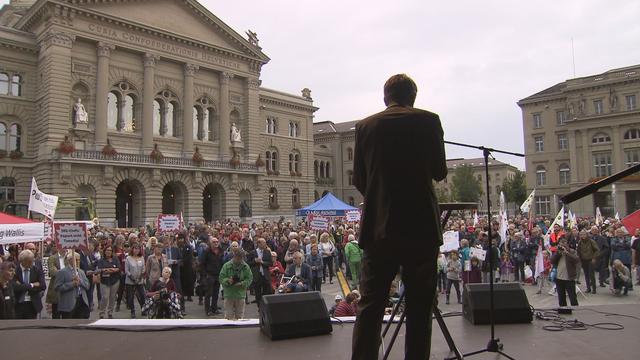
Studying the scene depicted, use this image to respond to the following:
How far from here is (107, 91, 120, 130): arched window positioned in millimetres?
38125

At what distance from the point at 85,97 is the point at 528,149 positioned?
54547mm

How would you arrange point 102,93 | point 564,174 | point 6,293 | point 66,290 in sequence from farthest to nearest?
1. point 564,174
2. point 102,93
3. point 66,290
4. point 6,293

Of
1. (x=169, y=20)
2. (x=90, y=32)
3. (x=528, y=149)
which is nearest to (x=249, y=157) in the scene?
(x=169, y=20)

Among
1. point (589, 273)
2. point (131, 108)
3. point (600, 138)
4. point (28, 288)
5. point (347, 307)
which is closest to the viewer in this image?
point (347, 307)

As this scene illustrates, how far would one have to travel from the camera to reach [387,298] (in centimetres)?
306

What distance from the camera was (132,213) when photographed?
1545 inches

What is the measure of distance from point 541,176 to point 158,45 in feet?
166

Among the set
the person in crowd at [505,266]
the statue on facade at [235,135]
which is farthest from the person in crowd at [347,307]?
the statue on facade at [235,135]

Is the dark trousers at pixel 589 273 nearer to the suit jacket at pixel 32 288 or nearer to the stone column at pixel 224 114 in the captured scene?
the suit jacket at pixel 32 288

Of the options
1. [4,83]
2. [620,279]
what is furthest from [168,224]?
[4,83]

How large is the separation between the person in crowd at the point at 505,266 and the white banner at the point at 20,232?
1507 centimetres

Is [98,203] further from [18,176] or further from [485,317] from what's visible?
[485,317]

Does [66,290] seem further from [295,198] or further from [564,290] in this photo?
[295,198]

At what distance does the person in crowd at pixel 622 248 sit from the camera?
52.4 ft
